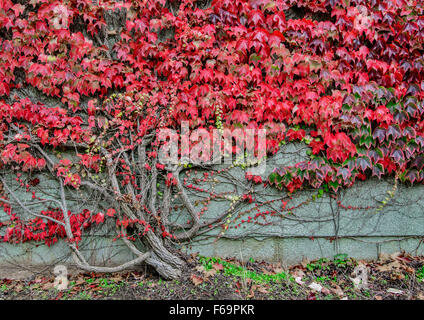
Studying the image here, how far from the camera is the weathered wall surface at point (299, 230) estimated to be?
3365mm

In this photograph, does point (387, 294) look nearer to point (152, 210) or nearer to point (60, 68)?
point (152, 210)

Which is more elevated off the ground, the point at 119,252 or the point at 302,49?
the point at 302,49

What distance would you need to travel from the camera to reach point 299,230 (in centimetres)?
342

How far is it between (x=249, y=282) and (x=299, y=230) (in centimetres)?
95

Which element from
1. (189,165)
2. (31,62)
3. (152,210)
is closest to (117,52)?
(31,62)

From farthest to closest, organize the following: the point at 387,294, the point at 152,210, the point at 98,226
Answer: the point at 98,226 < the point at 152,210 < the point at 387,294

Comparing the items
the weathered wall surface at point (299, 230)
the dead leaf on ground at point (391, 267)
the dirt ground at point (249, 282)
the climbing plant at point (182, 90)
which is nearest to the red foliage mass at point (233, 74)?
the climbing plant at point (182, 90)

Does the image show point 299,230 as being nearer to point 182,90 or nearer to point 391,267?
point 391,267

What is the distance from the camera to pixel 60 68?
3.17 m

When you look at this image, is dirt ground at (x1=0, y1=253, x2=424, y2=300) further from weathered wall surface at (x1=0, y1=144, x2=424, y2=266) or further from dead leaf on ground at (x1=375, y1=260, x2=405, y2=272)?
weathered wall surface at (x1=0, y1=144, x2=424, y2=266)

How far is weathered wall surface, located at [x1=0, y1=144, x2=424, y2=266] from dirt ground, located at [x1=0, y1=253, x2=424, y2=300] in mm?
144

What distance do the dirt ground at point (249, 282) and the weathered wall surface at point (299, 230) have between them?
0.14 meters

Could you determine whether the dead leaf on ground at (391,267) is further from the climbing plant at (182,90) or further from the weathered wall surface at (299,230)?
the climbing plant at (182,90)

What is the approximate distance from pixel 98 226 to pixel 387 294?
329cm
